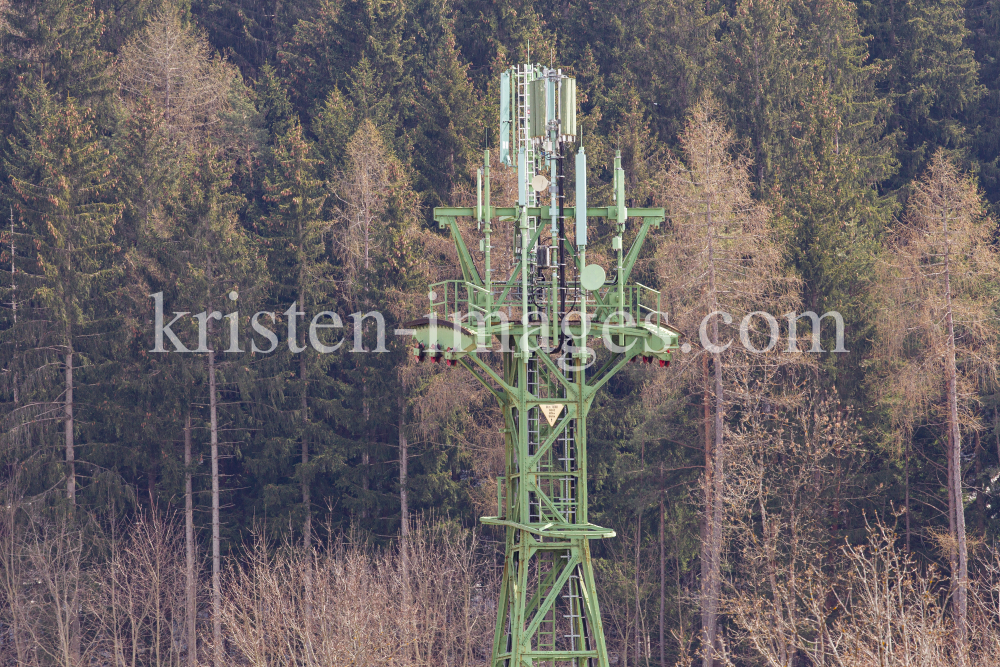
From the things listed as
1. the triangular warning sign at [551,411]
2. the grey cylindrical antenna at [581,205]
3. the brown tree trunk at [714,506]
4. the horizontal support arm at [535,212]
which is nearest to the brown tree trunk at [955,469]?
the brown tree trunk at [714,506]

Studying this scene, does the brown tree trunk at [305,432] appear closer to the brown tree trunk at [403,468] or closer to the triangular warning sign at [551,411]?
the brown tree trunk at [403,468]

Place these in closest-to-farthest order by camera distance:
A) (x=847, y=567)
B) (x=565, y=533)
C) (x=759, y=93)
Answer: (x=565, y=533), (x=847, y=567), (x=759, y=93)

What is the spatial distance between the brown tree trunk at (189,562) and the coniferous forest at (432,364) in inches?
5.3

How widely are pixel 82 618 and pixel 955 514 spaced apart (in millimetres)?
28591

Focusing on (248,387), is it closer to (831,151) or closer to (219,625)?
(219,625)

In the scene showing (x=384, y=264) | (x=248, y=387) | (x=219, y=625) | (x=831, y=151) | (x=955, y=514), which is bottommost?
(x=219, y=625)

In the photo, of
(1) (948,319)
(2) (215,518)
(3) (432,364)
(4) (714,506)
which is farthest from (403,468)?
(1) (948,319)

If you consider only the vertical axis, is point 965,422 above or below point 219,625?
above

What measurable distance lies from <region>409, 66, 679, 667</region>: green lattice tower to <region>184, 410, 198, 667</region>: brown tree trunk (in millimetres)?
25181

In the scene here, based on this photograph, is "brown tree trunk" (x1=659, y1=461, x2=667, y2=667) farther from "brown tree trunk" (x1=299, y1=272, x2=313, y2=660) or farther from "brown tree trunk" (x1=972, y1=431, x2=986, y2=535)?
"brown tree trunk" (x1=299, y1=272, x2=313, y2=660)

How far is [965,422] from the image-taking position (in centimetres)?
4697

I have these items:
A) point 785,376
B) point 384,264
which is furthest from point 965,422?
point 384,264

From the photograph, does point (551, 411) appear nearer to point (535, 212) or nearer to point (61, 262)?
point (535, 212)

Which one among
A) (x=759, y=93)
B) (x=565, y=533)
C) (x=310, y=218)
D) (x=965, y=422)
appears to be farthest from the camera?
(x=759, y=93)
